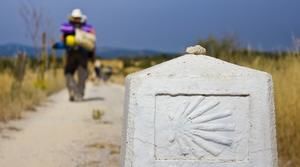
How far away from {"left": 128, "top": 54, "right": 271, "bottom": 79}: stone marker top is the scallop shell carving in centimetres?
21

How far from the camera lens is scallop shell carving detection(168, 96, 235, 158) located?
4418 mm

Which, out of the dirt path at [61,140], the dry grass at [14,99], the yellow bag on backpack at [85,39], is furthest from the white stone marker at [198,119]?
the yellow bag on backpack at [85,39]

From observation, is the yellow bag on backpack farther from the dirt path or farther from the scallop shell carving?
the scallop shell carving

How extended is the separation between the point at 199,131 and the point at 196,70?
0.38 meters

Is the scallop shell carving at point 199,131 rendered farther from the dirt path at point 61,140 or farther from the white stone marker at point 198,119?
the dirt path at point 61,140

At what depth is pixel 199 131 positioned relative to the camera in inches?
175

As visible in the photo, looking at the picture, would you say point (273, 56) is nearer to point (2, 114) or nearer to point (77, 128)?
point (77, 128)

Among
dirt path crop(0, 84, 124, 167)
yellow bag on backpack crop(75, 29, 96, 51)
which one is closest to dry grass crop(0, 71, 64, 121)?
dirt path crop(0, 84, 124, 167)

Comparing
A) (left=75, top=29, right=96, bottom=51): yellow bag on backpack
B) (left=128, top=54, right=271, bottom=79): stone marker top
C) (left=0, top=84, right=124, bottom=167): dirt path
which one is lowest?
(left=0, top=84, right=124, bottom=167): dirt path

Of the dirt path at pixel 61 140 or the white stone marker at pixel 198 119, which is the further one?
the dirt path at pixel 61 140

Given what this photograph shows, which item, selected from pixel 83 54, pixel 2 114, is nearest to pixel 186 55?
pixel 2 114

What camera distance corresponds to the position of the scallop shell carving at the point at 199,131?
14.5 feet

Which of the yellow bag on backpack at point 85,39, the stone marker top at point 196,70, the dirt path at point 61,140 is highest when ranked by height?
the yellow bag on backpack at point 85,39

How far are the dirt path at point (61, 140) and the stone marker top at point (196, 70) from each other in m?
3.45
